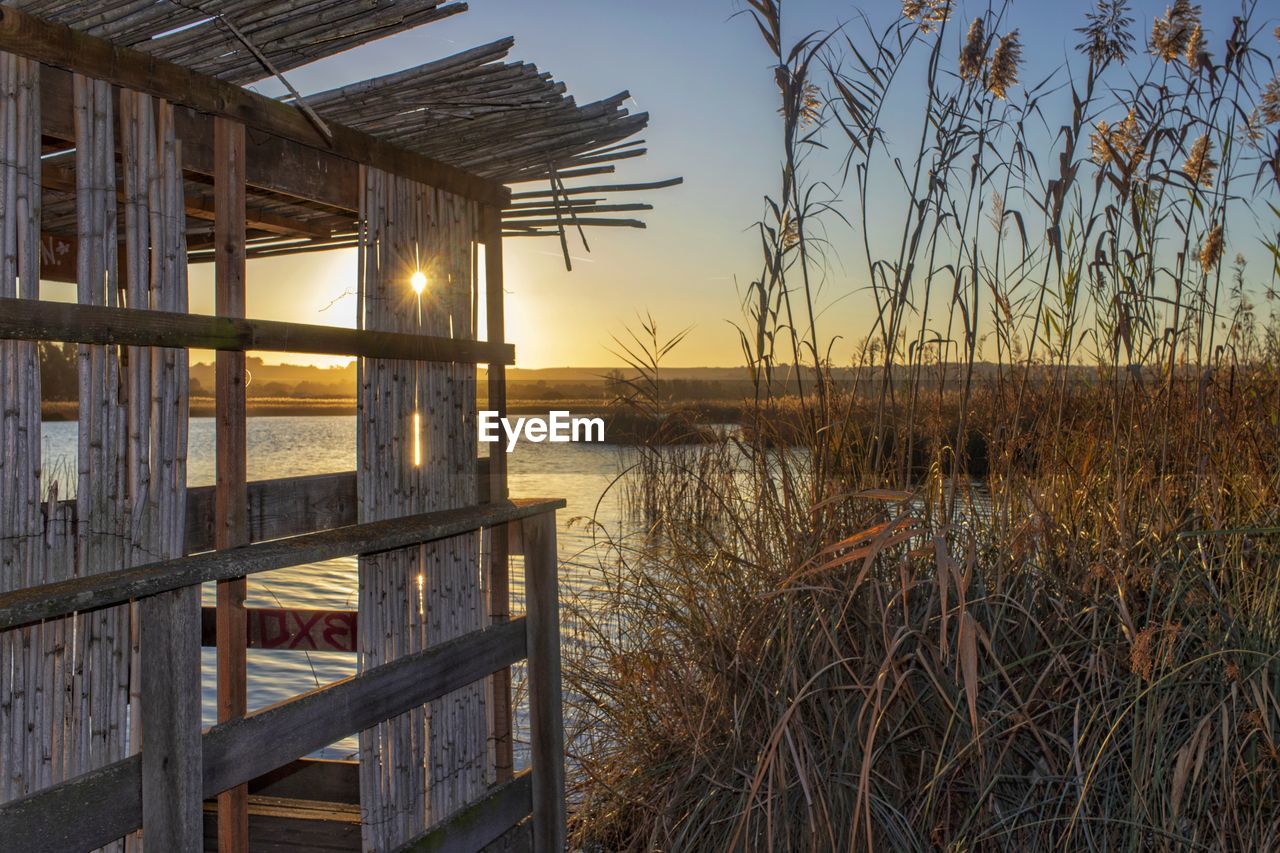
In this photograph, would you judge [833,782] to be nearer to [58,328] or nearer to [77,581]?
[77,581]

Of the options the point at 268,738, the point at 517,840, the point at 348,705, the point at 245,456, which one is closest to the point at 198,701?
the point at 268,738

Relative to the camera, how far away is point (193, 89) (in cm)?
246

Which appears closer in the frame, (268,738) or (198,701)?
(198,701)

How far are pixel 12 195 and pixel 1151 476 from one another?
3.09m

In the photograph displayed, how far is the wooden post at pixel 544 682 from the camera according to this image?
333cm

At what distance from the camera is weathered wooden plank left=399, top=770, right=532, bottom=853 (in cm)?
293

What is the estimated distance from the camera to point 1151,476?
325 cm

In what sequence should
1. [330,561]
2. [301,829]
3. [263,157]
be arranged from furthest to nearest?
1. [330,561]
2. [301,829]
3. [263,157]

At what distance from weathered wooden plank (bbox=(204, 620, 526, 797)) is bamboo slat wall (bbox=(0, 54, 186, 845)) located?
0.20m

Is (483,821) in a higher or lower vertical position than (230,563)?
lower

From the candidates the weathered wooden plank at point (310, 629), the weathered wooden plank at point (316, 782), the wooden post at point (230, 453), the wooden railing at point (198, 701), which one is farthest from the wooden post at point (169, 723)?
the weathered wooden plank at point (316, 782)

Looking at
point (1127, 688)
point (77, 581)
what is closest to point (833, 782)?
point (1127, 688)

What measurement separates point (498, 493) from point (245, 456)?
1085 millimetres

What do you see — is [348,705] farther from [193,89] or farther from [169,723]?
[193,89]
